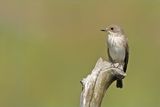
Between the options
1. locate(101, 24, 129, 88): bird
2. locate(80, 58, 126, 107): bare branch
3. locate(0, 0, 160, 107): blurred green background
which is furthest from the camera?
locate(0, 0, 160, 107): blurred green background

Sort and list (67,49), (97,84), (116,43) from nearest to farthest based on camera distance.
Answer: (97,84)
(116,43)
(67,49)

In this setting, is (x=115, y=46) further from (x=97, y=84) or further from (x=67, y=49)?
(x=67, y=49)

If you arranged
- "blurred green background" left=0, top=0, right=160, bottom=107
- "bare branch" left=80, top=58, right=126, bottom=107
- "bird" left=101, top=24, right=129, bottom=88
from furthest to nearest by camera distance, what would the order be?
"blurred green background" left=0, top=0, right=160, bottom=107 → "bird" left=101, top=24, right=129, bottom=88 → "bare branch" left=80, top=58, right=126, bottom=107

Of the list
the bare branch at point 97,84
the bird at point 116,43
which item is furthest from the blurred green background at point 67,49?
the bare branch at point 97,84

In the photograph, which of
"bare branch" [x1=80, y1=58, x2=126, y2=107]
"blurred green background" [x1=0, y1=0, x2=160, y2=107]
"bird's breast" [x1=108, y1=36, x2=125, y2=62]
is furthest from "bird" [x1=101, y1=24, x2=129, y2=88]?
"bare branch" [x1=80, y1=58, x2=126, y2=107]

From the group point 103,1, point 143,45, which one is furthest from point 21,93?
point 103,1

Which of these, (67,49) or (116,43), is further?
(67,49)

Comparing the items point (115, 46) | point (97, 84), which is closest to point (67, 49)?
point (115, 46)

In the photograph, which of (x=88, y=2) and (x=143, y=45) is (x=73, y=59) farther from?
(x=88, y=2)

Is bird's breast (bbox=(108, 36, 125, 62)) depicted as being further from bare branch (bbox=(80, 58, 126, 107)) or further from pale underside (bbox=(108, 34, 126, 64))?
bare branch (bbox=(80, 58, 126, 107))
